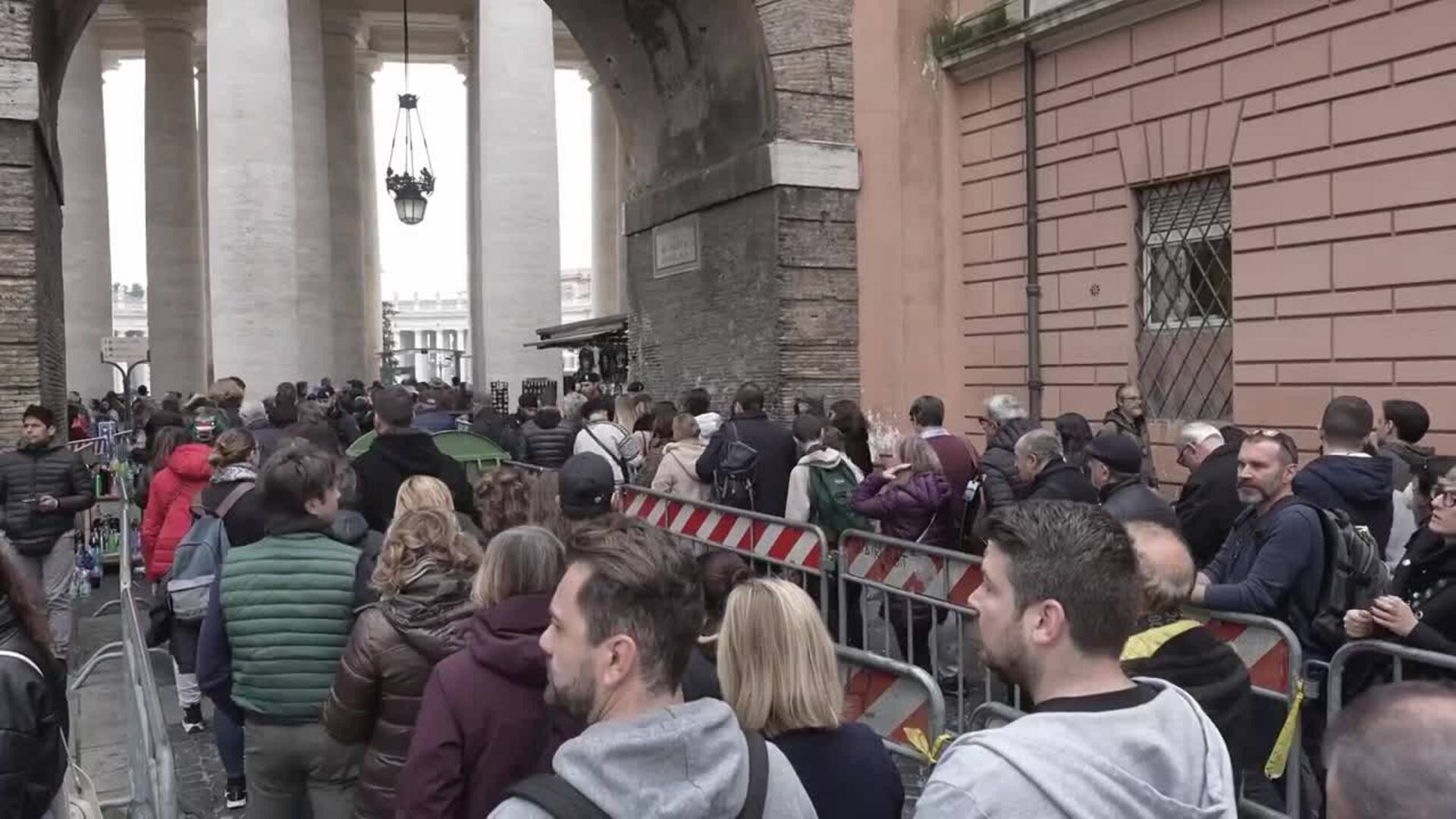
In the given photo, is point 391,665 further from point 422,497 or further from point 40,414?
point 40,414

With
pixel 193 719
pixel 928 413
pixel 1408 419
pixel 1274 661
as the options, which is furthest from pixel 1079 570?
pixel 193 719

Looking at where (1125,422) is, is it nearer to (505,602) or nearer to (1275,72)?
(1275,72)

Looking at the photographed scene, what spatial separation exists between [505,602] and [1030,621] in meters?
1.44

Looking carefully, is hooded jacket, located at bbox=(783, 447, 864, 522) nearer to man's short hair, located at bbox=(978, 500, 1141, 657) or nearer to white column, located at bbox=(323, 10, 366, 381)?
man's short hair, located at bbox=(978, 500, 1141, 657)

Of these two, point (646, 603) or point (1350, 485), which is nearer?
point (646, 603)

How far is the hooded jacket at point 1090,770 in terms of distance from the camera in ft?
5.29

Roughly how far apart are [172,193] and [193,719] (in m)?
24.8

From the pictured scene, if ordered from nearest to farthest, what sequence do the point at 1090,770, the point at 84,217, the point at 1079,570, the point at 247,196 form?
the point at 1090,770
the point at 1079,570
the point at 247,196
the point at 84,217

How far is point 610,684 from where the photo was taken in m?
1.92

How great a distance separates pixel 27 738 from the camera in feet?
8.63

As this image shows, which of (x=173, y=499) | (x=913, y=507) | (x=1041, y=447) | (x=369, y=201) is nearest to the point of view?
(x=1041, y=447)

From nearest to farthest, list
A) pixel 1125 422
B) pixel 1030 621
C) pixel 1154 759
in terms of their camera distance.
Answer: pixel 1154 759 < pixel 1030 621 < pixel 1125 422

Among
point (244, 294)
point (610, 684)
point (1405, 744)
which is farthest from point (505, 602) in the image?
point (244, 294)

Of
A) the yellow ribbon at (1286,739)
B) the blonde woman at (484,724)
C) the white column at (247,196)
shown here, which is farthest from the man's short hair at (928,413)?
the white column at (247,196)
